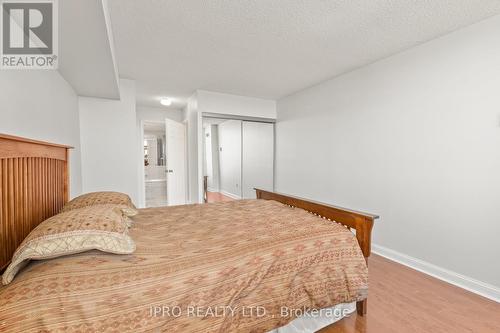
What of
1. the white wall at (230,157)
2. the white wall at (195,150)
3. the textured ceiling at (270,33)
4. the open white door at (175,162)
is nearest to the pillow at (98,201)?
the textured ceiling at (270,33)

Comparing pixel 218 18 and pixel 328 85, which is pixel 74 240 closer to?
pixel 218 18

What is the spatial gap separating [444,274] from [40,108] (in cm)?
396

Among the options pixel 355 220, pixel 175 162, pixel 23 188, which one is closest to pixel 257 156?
pixel 175 162

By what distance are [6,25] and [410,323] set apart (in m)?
3.38

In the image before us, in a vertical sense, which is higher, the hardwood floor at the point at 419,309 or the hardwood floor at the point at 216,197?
the hardwood floor at the point at 216,197

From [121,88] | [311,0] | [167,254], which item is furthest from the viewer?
[121,88]

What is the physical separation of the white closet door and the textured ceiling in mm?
1606

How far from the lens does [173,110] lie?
17.9 ft

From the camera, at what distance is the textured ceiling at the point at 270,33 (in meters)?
1.81

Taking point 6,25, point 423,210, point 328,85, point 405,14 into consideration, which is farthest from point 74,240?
point 328,85

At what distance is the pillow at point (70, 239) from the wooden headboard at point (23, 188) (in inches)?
9.9

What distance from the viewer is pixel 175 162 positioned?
4719 millimetres

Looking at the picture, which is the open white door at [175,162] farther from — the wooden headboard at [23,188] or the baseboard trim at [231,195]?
the wooden headboard at [23,188]

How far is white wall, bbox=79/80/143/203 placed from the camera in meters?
3.23
